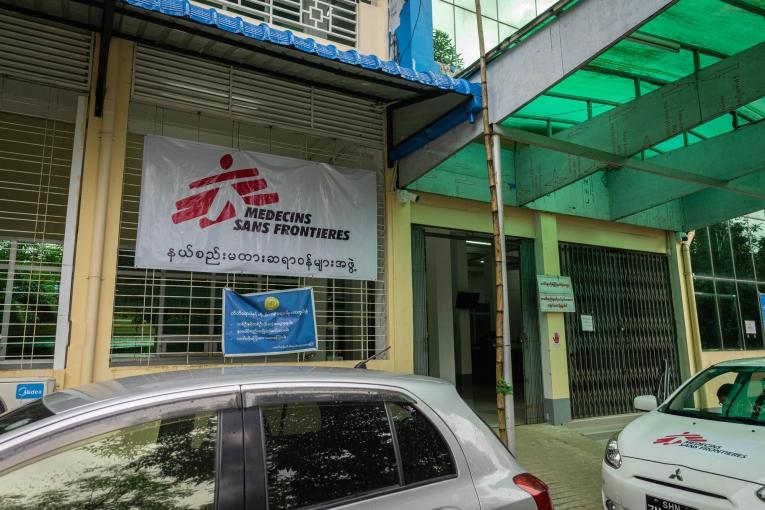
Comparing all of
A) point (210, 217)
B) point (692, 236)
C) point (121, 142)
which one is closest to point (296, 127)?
point (210, 217)

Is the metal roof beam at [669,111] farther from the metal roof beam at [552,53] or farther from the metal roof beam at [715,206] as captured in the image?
the metal roof beam at [715,206]

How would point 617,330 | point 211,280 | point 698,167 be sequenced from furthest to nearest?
point 617,330
point 698,167
point 211,280

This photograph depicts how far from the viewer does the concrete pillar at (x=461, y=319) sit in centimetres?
1241

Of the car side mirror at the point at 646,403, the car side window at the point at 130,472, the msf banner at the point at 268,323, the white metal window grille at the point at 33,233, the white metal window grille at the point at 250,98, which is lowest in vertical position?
the car side mirror at the point at 646,403

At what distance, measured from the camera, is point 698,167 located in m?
7.82

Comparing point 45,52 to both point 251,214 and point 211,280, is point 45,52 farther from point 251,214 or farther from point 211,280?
point 211,280

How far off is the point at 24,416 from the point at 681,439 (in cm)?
402

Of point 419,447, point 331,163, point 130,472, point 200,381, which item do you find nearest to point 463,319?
point 331,163

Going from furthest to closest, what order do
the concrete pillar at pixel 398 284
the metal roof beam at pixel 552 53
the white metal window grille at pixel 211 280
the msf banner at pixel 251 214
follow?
the concrete pillar at pixel 398 284
the white metal window grille at pixel 211 280
the msf banner at pixel 251 214
the metal roof beam at pixel 552 53

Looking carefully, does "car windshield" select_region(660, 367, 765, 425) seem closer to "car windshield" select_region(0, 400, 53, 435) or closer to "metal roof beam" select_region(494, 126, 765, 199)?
"metal roof beam" select_region(494, 126, 765, 199)

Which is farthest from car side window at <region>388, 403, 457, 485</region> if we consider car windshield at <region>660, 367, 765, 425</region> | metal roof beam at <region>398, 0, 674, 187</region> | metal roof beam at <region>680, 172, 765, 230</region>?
metal roof beam at <region>680, 172, 765, 230</region>

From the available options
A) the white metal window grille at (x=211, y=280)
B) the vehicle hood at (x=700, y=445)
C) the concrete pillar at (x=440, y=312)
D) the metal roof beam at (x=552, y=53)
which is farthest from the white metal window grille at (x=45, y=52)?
the concrete pillar at (x=440, y=312)

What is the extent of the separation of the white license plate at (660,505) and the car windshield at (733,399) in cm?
106

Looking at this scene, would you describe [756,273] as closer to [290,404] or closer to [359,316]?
[359,316]
